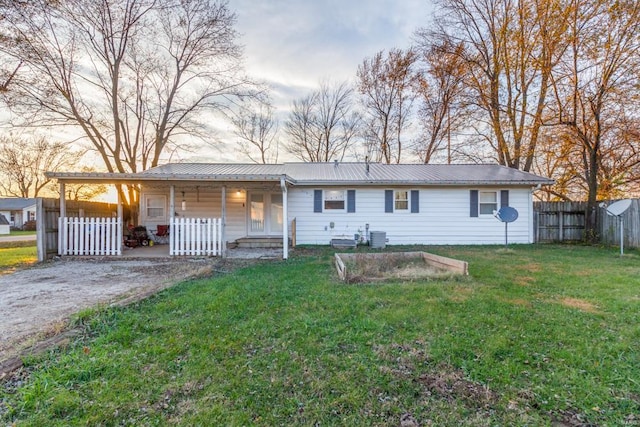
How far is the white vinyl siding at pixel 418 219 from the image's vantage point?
1110 cm

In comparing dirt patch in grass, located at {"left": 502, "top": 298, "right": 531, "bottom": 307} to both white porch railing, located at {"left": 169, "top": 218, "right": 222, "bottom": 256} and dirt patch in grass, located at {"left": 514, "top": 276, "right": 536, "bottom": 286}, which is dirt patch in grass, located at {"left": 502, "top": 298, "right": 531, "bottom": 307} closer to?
dirt patch in grass, located at {"left": 514, "top": 276, "right": 536, "bottom": 286}

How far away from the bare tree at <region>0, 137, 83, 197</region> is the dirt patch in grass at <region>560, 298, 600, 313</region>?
18.2 meters

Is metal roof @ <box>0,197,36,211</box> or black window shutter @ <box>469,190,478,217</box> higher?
metal roof @ <box>0,197,36,211</box>

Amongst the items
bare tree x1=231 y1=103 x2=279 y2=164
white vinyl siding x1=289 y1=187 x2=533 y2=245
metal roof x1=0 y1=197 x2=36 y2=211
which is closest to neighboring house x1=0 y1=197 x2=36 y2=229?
metal roof x1=0 y1=197 x2=36 y2=211

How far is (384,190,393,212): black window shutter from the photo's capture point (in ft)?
36.5

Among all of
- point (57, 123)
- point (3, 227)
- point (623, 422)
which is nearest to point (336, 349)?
point (623, 422)

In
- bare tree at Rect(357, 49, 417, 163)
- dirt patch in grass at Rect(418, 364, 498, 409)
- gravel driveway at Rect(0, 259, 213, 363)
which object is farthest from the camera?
bare tree at Rect(357, 49, 417, 163)

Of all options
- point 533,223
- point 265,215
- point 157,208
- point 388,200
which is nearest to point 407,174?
point 388,200

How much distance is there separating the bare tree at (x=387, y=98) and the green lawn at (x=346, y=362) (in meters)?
16.2

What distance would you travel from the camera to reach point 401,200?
11227 mm

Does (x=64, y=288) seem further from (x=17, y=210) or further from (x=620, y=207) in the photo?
(x=17, y=210)

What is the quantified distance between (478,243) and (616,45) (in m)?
7.93

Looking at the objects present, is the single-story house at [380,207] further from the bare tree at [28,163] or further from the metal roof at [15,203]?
the metal roof at [15,203]

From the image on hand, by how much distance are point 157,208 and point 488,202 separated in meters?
13.1
